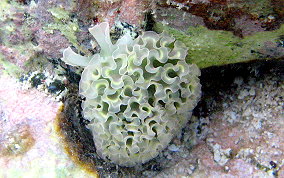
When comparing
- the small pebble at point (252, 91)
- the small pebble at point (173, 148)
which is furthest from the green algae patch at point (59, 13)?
the small pebble at point (252, 91)

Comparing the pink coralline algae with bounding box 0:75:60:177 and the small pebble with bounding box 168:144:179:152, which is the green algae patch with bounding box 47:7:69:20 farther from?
the small pebble with bounding box 168:144:179:152

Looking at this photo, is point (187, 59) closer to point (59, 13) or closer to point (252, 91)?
point (252, 91)

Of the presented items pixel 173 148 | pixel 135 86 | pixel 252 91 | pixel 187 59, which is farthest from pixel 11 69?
pixel 252 91


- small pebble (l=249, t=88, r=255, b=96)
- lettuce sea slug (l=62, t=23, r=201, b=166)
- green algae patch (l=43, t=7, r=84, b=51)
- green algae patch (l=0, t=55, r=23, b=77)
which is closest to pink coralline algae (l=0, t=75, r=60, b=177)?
green algae patch (l=0, t=55, r=23, b=77)

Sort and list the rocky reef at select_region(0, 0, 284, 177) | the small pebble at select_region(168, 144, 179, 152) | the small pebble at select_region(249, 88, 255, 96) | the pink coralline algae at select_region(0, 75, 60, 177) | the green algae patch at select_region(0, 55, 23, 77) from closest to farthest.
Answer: the rocky reef at select_region(0, 0, 284, 177), the pink coralline algae at select_region(0, 75, 60, 177), the green algae patch at select_region(0, 55, 23, 77), the small pebble at select_region(249, 88, 255, 96), the small pebble at select_region(168, 144, 179, 152)

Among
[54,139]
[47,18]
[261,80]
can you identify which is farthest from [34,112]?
[261,80]

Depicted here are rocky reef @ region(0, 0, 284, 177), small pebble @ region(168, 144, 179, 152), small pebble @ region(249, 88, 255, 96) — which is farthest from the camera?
small pebble @ region(168, 144, 179, 152)

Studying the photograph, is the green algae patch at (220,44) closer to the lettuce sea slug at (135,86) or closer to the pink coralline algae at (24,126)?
the lettuce sea slug at (135,86)
